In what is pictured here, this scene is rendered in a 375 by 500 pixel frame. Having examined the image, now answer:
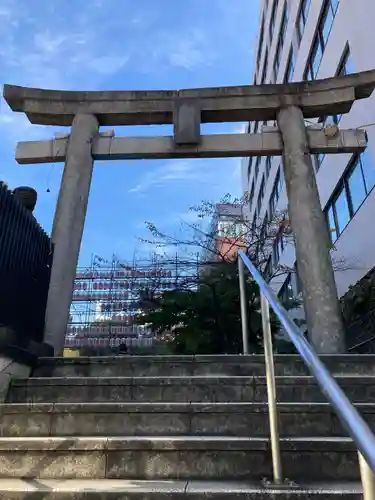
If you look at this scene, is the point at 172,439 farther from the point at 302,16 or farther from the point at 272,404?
the point at 302,16

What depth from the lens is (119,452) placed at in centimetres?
223

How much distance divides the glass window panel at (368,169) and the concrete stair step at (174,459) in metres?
8.61

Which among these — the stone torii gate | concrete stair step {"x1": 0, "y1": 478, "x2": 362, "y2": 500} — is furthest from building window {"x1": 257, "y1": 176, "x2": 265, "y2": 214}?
concrete stair step {"x1": 0, "y1": 478, "x2": 362, "y2": 500}

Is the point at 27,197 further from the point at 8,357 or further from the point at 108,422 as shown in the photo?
the point at 108,422

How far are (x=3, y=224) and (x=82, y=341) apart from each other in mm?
19633

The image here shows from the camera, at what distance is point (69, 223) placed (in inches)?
224

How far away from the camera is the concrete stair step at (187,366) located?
360 centimetres

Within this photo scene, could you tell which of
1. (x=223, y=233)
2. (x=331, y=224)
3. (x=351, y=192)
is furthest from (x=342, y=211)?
(x=223, y=233)

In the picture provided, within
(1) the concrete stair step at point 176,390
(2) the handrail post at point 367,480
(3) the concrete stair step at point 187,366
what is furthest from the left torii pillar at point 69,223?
(2) the handrail post at point 367,480

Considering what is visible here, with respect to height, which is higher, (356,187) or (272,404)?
(356,187)

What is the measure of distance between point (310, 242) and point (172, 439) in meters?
3.85

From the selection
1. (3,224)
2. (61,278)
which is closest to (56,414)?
(3,224)


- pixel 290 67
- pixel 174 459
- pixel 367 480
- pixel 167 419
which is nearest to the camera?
pixel 367 480

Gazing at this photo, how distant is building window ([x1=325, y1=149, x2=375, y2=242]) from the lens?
9.95 metres
